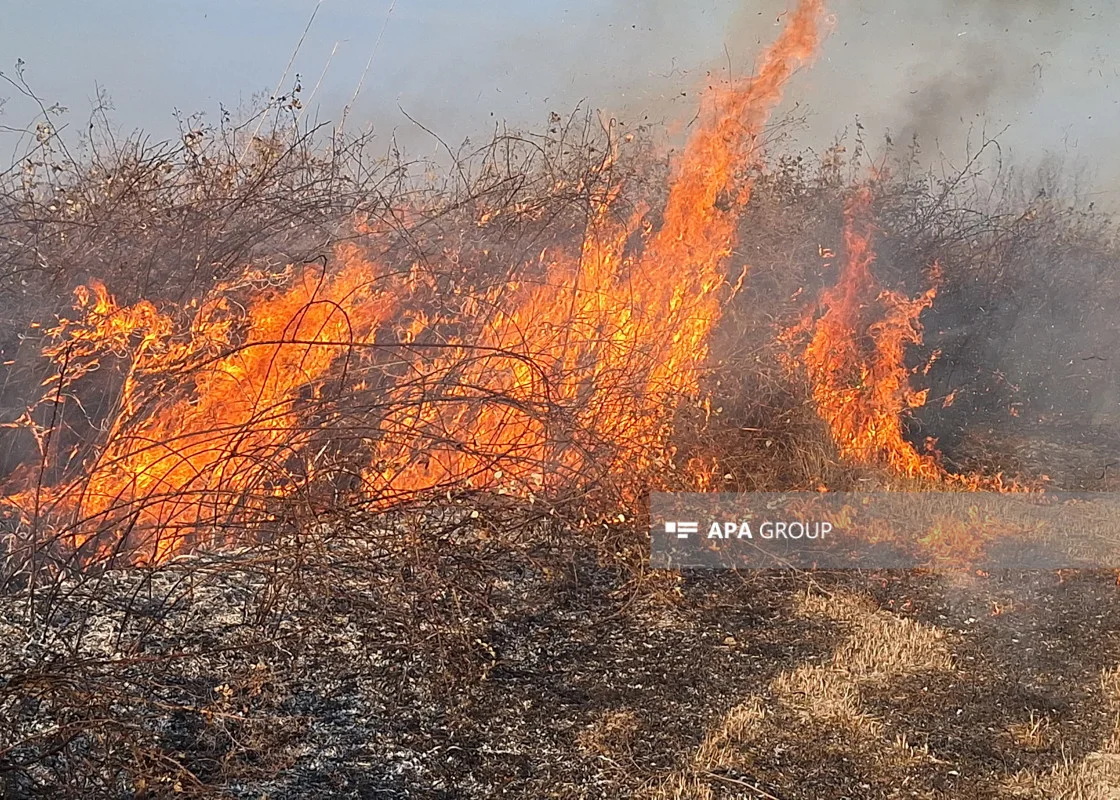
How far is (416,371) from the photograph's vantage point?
171 inches

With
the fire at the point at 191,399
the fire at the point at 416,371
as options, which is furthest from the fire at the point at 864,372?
the fire at the point at 191,399

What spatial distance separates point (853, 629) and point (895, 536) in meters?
1.02

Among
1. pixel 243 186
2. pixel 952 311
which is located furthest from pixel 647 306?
pixel 952 311

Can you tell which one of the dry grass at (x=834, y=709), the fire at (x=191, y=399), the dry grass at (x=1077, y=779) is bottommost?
the dry grass at (x=1077, y=779)

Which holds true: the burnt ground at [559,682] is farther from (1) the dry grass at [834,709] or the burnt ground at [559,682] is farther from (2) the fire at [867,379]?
(2) the fire at [867,379]

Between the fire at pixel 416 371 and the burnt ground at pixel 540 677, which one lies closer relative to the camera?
the burnt ground at pixel 540 677

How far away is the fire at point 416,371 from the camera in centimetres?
379

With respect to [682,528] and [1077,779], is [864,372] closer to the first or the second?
[682,528]

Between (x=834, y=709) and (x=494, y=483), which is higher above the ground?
(x=494, y=483)

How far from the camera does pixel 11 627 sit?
3227 millimetres

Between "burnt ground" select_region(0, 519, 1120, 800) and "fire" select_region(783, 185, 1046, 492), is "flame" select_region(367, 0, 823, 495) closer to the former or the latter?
"burnt ground" select_region(0, 519, 1120, 800)

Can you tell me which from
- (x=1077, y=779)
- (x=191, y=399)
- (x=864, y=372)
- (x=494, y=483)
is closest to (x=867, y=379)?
(x=864, y=372)

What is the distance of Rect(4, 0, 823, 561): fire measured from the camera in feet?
12.4

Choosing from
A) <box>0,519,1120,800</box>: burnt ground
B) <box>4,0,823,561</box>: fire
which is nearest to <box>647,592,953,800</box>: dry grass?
<box>0,519,1120,800</box>: burnt ground
